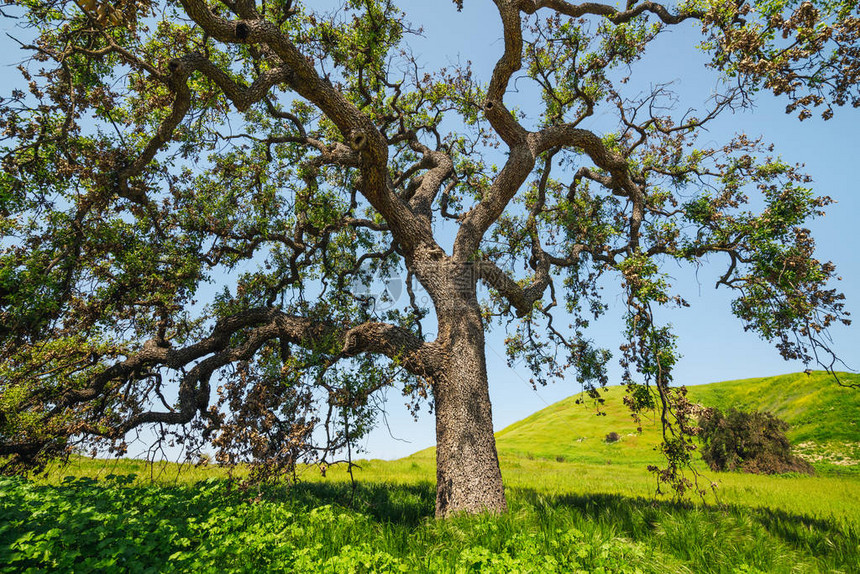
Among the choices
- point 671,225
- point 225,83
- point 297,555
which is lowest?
point 297,555

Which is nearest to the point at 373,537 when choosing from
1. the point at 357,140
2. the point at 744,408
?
the point at 357,140

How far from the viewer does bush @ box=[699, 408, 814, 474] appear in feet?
74.6

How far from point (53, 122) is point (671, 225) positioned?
14853mm

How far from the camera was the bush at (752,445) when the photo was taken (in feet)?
74.6

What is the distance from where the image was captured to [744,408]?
88.0 feet

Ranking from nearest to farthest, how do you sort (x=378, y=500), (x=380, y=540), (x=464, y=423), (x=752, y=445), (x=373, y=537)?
(x=380, y=540), (x=373, y=537), (x=464, y=423), (x=378, y=500), (x=752, y=445)

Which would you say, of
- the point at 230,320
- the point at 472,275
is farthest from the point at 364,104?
the point at 230,320

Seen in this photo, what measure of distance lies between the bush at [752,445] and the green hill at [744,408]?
334 centimetres

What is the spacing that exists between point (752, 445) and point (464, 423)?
26401mm

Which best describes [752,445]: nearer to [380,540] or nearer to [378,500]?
[378,500]

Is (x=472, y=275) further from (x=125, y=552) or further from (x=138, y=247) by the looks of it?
→ (x=138, y=247)

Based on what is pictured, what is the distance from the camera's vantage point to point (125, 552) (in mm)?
4750

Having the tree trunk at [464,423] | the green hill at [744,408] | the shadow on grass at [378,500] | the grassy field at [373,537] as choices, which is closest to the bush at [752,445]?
the green hill at [744,408]

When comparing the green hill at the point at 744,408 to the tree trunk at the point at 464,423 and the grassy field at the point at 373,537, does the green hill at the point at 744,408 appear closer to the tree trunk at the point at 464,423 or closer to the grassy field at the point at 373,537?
the grassy field at the point at 373,537
